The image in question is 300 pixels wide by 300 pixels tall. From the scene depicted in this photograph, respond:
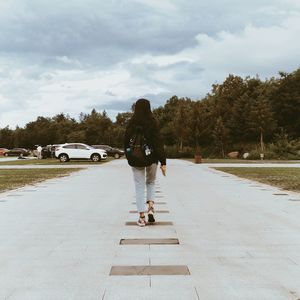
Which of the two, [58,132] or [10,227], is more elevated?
[58,132]

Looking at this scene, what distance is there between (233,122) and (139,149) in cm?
5900

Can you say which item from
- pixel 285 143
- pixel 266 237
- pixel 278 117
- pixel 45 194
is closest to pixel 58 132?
pixel 278 117

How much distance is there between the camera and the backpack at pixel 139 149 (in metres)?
6.95

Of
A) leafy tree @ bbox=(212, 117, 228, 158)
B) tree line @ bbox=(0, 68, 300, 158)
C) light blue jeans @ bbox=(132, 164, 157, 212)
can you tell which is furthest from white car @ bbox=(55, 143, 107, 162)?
light blue jeans @ bbox=(132, 164, 157, 212)

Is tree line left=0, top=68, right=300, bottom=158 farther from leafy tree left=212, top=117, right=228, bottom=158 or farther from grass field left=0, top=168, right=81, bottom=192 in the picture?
grass field left=0, top=168, right=81, bottom=192

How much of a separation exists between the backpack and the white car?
30.7 m

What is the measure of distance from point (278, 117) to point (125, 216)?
6197cm

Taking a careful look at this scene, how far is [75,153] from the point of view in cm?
3775

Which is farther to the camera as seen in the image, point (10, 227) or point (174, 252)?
point (10, 227)

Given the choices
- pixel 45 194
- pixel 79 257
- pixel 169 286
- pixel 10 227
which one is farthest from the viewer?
Result: pixel 45 194

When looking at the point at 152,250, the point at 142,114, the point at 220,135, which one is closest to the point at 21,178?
the point at 142,114

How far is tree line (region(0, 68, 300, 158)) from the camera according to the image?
52.2 meters

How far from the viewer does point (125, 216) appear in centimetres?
798

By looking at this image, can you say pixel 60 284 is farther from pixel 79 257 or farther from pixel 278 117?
pixel 278 117
